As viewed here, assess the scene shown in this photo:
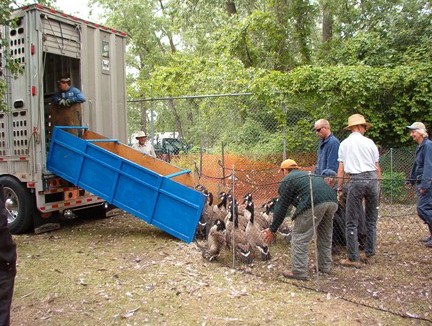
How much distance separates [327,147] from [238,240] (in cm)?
190

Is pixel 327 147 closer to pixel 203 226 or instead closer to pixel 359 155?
pixel 359 155

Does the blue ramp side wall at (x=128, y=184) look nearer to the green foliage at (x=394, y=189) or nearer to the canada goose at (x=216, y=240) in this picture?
the canada goose at (x=216, y=240)

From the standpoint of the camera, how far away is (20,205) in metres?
7.30

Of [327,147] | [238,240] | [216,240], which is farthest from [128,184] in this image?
[327,147]

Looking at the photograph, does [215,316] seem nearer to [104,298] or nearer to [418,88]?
[104,298]

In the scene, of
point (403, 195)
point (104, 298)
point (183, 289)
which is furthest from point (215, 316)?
point (403, 195)

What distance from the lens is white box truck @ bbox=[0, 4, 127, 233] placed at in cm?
696

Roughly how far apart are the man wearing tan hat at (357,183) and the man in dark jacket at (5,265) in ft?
13.8

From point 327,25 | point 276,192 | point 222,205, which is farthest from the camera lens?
point 327,25

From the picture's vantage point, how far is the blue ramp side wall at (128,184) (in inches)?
262

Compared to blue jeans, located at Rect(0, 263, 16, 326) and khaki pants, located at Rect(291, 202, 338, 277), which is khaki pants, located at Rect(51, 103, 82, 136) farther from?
blue jeans, located at Rect(0, 263, 16, 326)

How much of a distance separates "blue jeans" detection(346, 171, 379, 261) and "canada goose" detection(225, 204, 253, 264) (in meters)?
1.41

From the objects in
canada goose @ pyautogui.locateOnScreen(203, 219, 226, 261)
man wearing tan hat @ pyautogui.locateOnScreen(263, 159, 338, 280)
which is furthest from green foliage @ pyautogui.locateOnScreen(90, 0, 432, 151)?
man wearing tan hat @ pyautogui.locateOnScreen(263, 159, 338, 280)

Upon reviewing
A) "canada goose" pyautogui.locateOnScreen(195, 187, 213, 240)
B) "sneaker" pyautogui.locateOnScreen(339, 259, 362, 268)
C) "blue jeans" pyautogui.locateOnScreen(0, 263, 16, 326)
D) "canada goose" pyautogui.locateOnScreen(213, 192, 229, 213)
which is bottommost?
"sneaker" pyautogui.locateOnScreen(339, 259, 362, 268)
